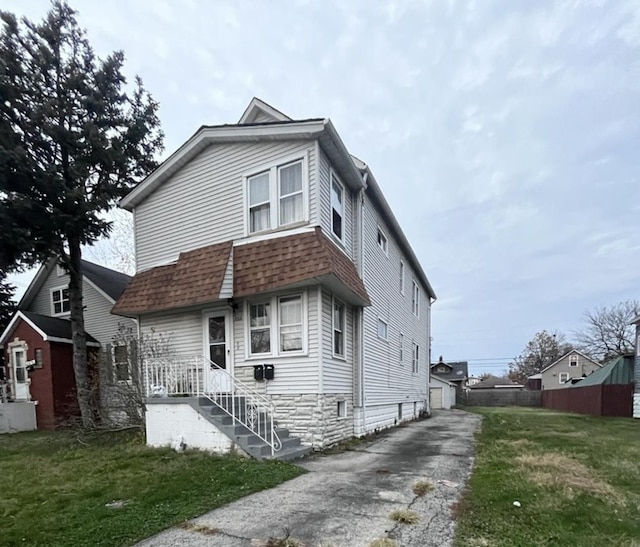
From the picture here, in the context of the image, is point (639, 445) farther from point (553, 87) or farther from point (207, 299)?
point (207, 299)

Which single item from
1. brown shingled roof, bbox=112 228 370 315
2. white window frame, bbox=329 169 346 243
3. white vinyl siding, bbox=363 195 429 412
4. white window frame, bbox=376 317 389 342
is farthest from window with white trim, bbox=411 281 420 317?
white window frame, bbox=329 169 346 243

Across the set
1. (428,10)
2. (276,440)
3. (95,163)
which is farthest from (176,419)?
(428,10)

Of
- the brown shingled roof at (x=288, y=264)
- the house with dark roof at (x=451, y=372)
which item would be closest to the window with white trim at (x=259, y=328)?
the brown shingled roof at (x=288, y=264)

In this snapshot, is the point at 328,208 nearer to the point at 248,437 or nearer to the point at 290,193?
the point at 290,193

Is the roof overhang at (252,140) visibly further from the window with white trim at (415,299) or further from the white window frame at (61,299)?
the window with white trim at (415,299)

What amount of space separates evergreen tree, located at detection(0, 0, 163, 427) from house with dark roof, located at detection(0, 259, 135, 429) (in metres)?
3.26

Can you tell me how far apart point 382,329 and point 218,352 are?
5519mm

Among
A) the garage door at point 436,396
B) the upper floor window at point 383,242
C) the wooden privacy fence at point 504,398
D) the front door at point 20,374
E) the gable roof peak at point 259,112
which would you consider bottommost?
the wooden privacy fence at point 504,398

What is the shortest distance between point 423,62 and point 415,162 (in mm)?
6504

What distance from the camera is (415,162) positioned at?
1753 cm

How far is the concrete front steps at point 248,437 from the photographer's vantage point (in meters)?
6.98

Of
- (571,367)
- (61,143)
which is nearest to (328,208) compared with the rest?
(61,143)

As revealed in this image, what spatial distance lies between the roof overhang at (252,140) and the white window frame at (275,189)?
0.50 meters

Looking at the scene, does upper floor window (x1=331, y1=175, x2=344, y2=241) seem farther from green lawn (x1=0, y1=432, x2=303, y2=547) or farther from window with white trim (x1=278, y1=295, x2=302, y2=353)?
green lawn (x1=0, y1=432, x2=303, y2=547)
